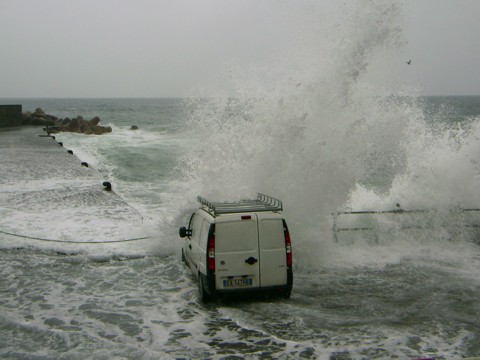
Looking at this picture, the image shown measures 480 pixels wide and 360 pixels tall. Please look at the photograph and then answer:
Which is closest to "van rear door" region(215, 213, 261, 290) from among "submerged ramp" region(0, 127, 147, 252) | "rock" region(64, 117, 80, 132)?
"submerged ramp" region(0, 127, 147, 252)

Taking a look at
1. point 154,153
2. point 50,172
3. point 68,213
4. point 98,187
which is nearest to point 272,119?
point 68,213

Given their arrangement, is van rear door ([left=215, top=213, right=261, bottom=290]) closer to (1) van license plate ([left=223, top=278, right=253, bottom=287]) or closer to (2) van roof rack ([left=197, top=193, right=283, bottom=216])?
(1) van license plate ([left=223, top=278, right=253, bottom=287])

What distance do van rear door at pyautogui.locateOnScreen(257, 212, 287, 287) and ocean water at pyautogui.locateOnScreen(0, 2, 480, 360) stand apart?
0.48 metres

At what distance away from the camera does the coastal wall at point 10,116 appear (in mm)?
52656

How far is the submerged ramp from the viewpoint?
13188 mm

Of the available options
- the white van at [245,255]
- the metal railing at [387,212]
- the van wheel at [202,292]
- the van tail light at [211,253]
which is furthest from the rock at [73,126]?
the van tail light at [211,253]

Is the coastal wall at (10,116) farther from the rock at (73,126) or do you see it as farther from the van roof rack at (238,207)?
the van roof rack at (238,207)

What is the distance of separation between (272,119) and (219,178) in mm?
2180

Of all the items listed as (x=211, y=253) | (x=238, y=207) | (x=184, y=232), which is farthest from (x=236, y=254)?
(x=184, y=232)

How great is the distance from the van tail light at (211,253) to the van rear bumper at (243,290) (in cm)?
18

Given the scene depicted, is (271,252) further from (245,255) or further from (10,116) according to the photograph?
(10,116)

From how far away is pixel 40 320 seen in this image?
795cm

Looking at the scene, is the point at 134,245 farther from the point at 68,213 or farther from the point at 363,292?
the point at 363,292

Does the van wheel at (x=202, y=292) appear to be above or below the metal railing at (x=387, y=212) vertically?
below
